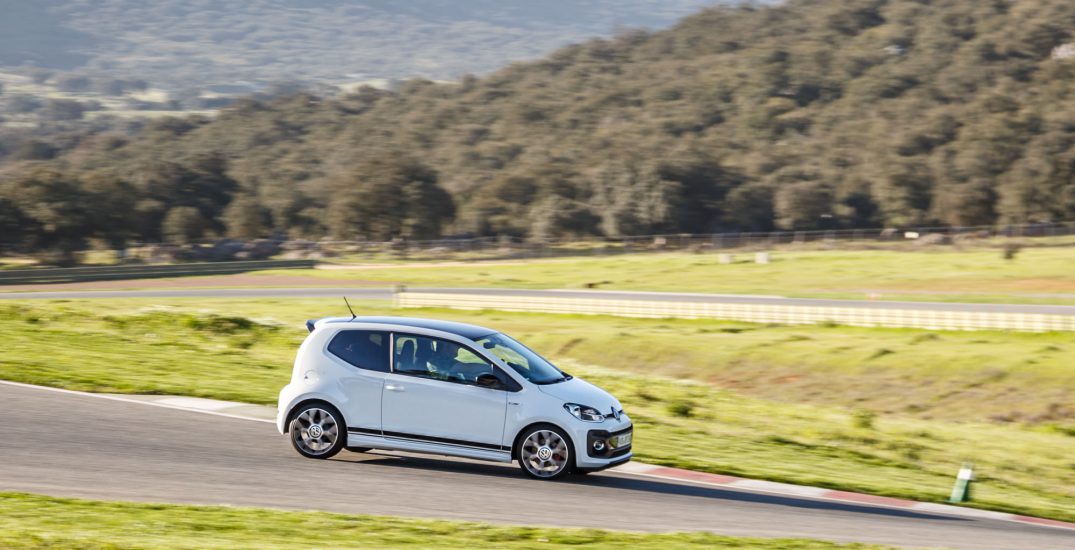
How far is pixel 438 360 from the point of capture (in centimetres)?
1304

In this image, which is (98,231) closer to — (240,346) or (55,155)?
(240,346)

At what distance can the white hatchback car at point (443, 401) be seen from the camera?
1275cm

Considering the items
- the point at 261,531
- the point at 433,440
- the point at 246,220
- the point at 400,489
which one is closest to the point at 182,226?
the point at 246,220

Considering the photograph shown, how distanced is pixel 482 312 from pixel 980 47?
116 m

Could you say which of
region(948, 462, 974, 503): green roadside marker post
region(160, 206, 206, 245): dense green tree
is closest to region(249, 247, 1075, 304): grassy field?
region(160, 206, 206, 245): dense green tree

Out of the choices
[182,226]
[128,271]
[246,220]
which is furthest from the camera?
[246,220]

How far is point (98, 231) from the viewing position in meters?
89.0

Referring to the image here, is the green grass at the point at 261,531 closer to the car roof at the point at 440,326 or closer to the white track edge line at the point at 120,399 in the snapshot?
the car roof at the point at 440,326

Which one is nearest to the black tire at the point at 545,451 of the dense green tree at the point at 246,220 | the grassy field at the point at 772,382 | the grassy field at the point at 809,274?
the grassy field at the point at 772,382

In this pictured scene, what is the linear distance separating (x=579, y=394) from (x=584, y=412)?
0.27m

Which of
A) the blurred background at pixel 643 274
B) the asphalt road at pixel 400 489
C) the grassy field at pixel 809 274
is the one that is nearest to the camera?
the asphalt road at pixel 400 489

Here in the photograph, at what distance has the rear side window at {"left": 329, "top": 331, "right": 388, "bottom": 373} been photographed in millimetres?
13172

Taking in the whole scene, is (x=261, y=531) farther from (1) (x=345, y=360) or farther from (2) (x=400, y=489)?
(1) (x=345, y=360)

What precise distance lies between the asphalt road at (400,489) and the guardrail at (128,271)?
2322 inches
